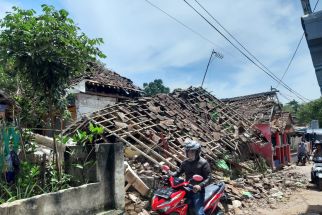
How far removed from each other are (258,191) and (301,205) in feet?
5.59

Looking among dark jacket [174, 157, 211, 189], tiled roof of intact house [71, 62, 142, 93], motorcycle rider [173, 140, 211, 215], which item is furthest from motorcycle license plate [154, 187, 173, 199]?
tiled roof of intact house [71, 62, 142, 93]

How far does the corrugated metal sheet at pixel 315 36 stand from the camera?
5.39m

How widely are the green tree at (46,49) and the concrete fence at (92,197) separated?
73cm

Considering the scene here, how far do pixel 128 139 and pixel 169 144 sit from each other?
4.92 ft

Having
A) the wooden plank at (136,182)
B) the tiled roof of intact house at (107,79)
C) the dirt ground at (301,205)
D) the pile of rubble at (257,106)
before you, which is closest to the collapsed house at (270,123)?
the pile of rubble at (257,106)

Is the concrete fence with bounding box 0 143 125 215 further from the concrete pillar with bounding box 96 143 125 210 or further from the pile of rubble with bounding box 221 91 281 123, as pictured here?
the pile of rubble with bounding box 221 91 281 123

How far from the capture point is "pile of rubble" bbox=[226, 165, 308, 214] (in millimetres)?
9805

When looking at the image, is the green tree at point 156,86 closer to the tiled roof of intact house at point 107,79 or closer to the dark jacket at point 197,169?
the tiled roof of intact house at point 107,79

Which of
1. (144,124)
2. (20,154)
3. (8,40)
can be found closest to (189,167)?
(20,154)

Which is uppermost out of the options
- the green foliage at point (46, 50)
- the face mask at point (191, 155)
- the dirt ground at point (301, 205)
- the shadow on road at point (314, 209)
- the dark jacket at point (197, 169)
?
the green foliage at point (46, 50)

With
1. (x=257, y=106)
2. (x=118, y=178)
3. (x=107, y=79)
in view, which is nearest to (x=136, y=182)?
(x=118, y=178)

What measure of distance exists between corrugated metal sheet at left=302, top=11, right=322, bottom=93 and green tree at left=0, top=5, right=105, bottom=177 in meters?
3.62

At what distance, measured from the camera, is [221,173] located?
12141mm

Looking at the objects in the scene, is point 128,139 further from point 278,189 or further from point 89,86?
point 89,86
